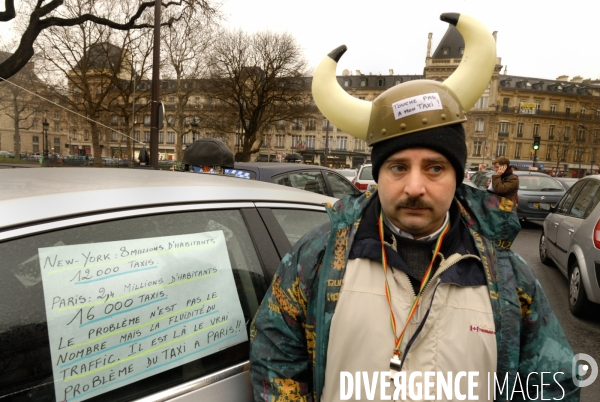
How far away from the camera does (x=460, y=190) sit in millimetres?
1425

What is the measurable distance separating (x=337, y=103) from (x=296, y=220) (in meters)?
0.78

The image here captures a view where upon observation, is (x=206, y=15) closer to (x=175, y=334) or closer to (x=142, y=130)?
(x=175, y=334)

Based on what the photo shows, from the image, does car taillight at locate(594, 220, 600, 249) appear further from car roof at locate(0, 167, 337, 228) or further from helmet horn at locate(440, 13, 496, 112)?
car roof at locate(0, 167, 337, 228)

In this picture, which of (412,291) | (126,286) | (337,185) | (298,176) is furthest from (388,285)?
(337,185)

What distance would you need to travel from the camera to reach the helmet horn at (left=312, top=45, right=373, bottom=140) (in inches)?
59.2

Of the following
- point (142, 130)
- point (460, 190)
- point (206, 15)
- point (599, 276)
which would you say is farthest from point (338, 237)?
point (142, 130)

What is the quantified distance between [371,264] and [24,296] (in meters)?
1.00

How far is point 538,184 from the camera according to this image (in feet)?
38.0

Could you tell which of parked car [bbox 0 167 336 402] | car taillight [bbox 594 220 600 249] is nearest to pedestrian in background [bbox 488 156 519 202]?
car taillight [bbox 594 220 600 249]

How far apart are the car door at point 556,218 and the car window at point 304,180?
3686 mm

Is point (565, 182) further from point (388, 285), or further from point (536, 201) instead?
point (388, 285)

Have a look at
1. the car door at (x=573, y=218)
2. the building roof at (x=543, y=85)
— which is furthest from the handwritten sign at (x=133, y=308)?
the building roof at (x=543, y=85)

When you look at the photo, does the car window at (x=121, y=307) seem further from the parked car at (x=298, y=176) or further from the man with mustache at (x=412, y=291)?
the parked car at (x=298, y=176)

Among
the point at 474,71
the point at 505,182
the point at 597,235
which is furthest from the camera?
the point at 505,182
